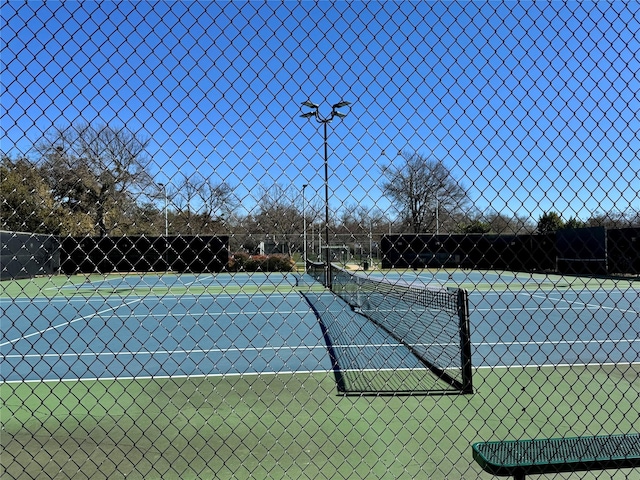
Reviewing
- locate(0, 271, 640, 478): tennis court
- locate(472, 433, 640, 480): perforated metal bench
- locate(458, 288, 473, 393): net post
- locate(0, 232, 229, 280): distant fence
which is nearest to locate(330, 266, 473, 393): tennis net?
locate(458, 288, 473, 393): net post

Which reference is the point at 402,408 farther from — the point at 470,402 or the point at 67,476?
the point at 67,476

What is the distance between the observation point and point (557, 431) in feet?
13.9

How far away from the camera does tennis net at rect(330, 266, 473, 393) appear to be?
531 centimetres

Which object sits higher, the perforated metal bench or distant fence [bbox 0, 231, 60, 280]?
distant fence [bbox 0, 231, 60, 280]

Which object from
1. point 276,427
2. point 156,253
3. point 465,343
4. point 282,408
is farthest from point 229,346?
point 156,253

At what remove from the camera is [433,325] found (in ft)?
26.8

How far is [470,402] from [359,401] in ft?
3.28

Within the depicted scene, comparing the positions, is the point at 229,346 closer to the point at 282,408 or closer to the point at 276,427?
the point at 282,408

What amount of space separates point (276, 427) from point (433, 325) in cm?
429

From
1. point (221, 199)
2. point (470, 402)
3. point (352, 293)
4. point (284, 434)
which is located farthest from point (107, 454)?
point (352, 293)

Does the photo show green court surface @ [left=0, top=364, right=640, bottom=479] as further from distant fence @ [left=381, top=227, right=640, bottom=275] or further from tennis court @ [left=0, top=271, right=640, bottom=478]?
distant fence @ [left=381, top=227, right=640, bottom=275]

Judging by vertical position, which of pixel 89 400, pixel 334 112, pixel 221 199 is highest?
pixel 334 112

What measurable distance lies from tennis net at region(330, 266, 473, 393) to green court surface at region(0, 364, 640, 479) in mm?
367

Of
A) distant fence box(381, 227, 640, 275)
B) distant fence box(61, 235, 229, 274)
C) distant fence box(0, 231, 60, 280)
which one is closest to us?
distant fence box(61, 235, 229, 274)
